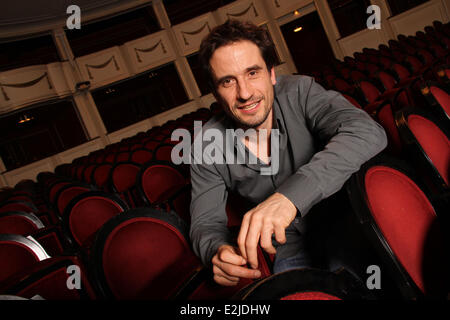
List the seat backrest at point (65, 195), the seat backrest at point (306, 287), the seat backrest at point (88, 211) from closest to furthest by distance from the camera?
the seat backrest at point (306, 287), the seat backrest at point (88, 211), the seat backrest at point (65, 195)

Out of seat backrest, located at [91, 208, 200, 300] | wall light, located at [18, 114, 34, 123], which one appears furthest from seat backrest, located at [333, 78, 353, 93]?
wall light, located at [18, 114, 34, 123]

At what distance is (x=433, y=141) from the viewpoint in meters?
0.93

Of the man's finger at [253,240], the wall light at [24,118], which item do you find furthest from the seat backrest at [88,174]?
the wall light at [24,118]

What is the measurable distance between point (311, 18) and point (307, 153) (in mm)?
9255

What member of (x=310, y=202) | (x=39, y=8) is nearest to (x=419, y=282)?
(x=310, y=202)

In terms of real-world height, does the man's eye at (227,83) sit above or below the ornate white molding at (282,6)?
below

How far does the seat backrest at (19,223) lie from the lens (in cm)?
175

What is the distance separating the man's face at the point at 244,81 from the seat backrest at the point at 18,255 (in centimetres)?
96

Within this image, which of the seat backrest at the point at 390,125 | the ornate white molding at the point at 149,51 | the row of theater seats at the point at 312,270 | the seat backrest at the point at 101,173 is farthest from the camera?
the ornate white molding at the point at 149,51

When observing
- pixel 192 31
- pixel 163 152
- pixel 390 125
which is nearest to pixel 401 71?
pixel 390 125

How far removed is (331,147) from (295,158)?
21 cm

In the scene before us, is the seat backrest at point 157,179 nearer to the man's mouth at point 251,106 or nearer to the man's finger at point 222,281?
the man's mouth at point 251,106

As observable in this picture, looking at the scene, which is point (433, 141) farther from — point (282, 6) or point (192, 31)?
point (282, 6)
